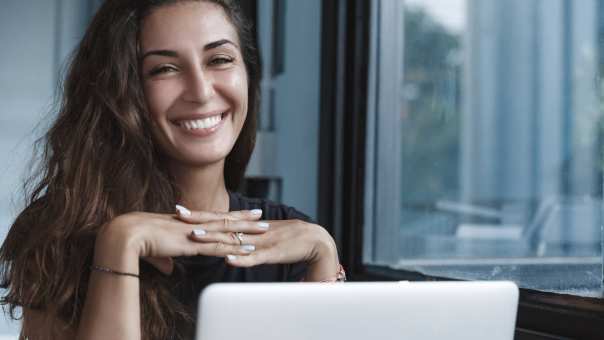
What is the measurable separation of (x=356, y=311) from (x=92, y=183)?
771 millimetres

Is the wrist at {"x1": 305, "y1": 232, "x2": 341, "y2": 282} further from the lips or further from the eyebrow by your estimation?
the eyebrow

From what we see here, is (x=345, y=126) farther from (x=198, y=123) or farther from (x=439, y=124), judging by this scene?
(x=439, y=124)

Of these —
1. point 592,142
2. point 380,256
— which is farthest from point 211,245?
point 592,142

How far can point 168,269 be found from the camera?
1343mm

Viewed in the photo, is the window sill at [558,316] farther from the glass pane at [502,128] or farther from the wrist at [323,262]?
the glass pane at [502,128]

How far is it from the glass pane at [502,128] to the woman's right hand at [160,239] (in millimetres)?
1657

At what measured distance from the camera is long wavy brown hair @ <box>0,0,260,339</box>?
1.36 meters

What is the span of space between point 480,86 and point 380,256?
2923 millimetres

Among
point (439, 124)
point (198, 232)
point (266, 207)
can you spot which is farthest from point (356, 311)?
point (439, 124)

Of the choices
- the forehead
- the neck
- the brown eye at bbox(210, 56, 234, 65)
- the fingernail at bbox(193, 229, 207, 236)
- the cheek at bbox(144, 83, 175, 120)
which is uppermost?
the forehead

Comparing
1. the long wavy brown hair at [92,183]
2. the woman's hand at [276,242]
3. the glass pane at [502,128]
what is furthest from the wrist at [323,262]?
the glass pane at [502,128]

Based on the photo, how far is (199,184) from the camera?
152 cm

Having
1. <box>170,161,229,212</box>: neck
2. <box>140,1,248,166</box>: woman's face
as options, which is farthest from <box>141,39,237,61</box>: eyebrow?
<box>170,161,229,212</box>: neck

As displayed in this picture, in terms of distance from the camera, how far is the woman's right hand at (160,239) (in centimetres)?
118
